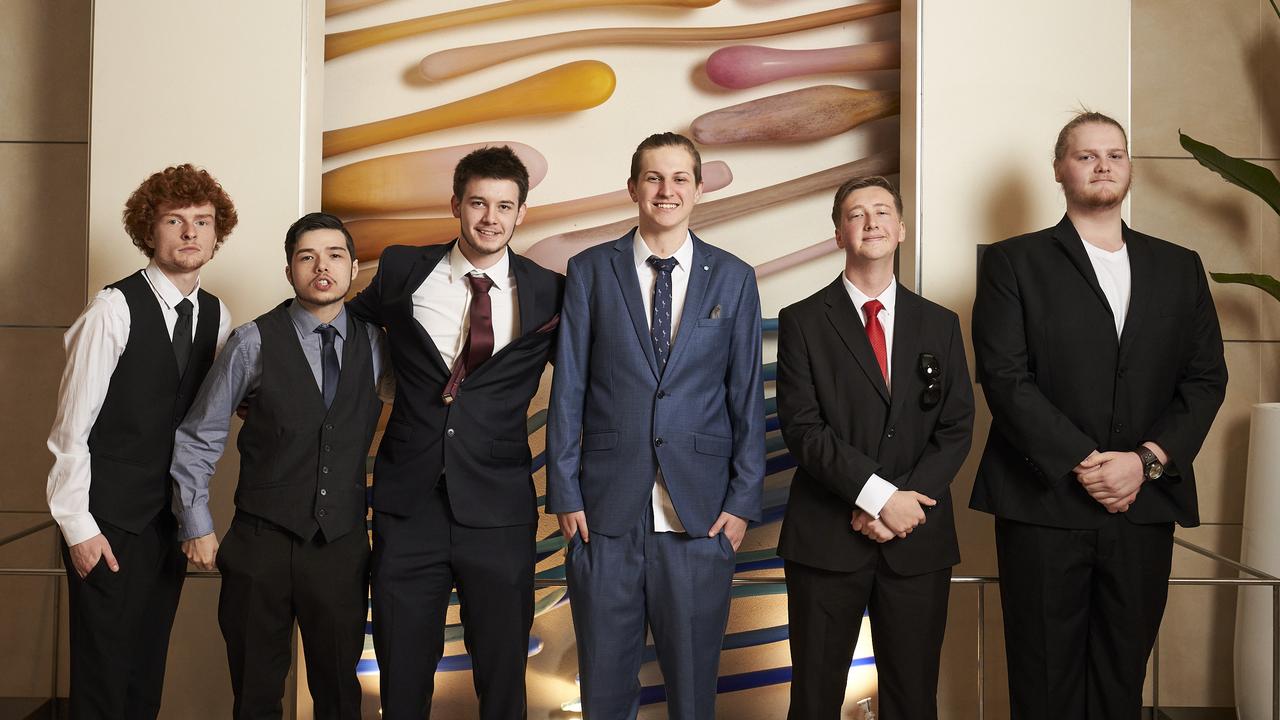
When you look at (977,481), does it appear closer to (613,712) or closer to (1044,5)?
(613,712)

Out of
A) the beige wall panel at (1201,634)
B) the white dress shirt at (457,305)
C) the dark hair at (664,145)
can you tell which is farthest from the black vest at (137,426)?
the beige wall panel at (1201,634)

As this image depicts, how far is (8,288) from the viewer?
12.8 ft

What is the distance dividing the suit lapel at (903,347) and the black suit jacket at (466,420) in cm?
92

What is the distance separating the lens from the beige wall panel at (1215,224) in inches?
151

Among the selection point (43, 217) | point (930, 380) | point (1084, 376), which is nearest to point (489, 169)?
point (930, 380)

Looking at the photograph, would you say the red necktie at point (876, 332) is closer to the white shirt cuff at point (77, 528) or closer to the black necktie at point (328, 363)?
the black necktie at point (328, 363)

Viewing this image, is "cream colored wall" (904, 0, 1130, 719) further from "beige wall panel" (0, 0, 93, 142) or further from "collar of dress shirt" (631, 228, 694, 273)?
"beige wall panel" (0, 0, 93, 142)

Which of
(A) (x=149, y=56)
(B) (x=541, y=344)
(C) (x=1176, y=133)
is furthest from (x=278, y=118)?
(C) (x=1176, y=133)

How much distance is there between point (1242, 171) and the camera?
135 inches

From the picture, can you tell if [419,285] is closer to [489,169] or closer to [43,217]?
[489,169]

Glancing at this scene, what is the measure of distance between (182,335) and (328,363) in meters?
0.44

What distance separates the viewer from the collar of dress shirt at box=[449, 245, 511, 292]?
8.52 ft

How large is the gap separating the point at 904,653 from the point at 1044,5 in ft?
7.52

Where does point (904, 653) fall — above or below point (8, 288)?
below
